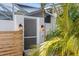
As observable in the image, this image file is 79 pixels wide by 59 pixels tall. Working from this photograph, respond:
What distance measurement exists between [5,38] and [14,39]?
0.11m

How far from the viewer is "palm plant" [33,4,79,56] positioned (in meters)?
2.06

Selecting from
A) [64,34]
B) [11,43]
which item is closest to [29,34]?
[11,43]

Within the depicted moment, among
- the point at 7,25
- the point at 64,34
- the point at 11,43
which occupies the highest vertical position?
the point at 7,25

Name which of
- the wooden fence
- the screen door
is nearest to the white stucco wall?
the wooden fence

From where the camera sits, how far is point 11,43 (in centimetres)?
208

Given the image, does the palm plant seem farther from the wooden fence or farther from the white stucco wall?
the white stucco wall

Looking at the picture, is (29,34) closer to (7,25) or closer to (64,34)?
(7,25)

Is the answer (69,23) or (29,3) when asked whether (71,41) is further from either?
(29,3)

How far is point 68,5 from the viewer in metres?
Result: 2.07

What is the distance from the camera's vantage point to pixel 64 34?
6.81 feet

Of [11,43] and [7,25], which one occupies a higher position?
[7,25]

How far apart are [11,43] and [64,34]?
67cm

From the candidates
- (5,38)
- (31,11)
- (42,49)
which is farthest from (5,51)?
(31,11)

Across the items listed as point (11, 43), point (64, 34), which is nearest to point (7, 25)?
point (11, 43)
